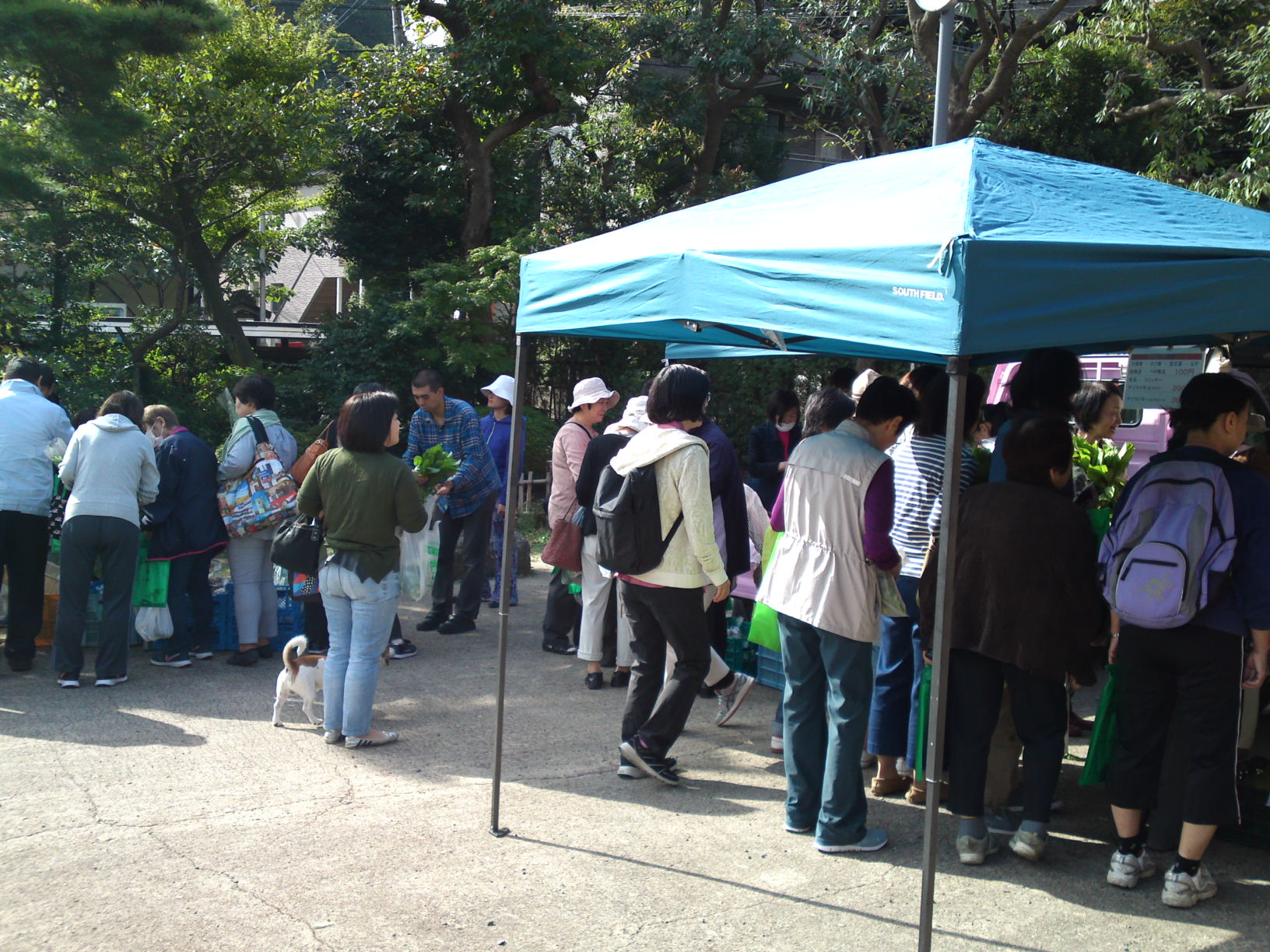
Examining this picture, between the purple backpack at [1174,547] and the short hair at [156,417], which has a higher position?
the short hair at [156,417]

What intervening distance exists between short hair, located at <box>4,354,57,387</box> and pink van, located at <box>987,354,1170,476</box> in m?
7.60

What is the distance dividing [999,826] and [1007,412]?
1.99 metres

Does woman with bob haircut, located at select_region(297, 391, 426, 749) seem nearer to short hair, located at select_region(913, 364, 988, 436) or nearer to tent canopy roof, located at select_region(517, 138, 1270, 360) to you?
tent canopy roof, located at select_region(517, 138, 1270, 360)

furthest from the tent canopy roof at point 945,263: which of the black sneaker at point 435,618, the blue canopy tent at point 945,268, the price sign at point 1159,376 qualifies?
the black sneaker at point 435,618

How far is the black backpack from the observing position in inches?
178

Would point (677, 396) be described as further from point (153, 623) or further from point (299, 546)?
point (153, 623)

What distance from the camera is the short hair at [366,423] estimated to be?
5184 millimetres

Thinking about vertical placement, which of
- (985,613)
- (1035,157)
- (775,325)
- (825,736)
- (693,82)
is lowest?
(825,736)

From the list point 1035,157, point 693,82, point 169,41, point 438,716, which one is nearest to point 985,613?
point 1035,157

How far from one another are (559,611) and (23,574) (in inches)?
131

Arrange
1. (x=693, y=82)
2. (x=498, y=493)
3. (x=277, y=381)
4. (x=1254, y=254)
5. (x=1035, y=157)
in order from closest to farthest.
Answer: (x=1254, y=254), (x=1035, y=157), (x=498, y=493), (x=277, y=381), (x=693, y=82)

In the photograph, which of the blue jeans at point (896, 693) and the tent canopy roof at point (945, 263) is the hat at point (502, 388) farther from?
the blue jeans at point (896, 693)

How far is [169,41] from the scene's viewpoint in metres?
8.23

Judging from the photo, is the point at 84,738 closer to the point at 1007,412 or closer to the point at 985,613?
the point at 985,613
